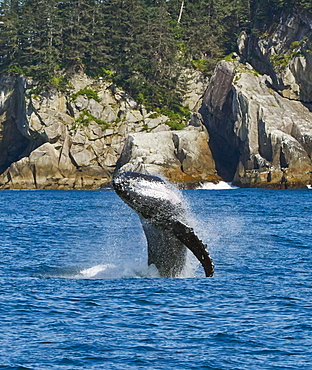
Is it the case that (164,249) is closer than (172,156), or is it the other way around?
(164,249)

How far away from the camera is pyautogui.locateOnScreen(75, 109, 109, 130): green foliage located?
10669 cm

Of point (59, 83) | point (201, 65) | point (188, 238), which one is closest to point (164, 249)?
point (188, 238)

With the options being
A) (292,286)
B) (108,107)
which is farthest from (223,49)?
(292,286)

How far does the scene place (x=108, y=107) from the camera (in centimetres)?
11069

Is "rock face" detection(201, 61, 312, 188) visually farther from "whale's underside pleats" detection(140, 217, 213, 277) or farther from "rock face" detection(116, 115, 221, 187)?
"whale's underside pleats" detection(140, 217, 213, 277)

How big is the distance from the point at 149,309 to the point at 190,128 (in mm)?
86792

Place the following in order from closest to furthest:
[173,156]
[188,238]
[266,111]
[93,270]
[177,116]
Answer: [188,238]
[93,270]
[266,111]
[173,156]
[177,116]

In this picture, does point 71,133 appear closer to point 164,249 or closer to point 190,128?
point 190,128

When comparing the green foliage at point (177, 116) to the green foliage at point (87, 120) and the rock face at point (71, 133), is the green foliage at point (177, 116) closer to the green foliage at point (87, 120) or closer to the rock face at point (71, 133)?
the rock face at point (71, 133)

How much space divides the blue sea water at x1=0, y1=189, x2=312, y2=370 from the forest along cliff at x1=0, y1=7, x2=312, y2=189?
205 feet


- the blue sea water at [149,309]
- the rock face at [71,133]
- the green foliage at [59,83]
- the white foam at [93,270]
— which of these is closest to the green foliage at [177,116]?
the rock face at [71,133]

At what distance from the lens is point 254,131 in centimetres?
9294

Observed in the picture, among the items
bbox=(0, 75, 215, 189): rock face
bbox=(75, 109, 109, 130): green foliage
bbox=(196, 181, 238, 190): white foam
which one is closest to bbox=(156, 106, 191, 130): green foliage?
bbox=(0, 75, 215, 189): rock face

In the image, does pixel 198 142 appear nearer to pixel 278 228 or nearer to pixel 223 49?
pixel 223 49
